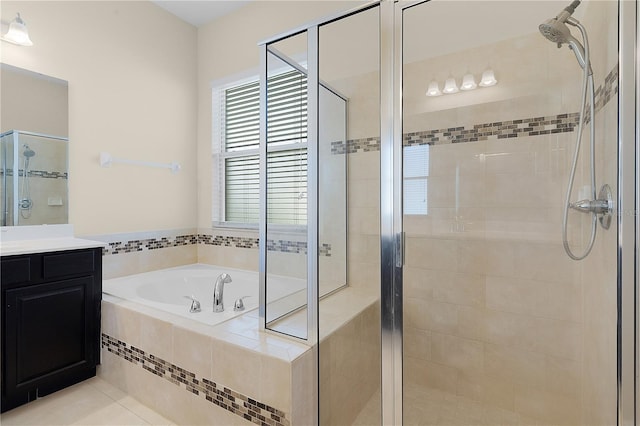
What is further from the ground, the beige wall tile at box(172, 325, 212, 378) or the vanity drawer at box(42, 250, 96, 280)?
the vanity drawer at box(42, 250, 96, 280)

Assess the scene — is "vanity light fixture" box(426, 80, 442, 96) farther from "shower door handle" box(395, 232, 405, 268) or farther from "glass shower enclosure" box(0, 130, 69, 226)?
"glass shower enclosure" box(0, 130, 69, 226)

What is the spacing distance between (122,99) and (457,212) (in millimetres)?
2670

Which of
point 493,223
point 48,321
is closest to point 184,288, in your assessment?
point 48,321

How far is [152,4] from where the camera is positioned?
281 cm

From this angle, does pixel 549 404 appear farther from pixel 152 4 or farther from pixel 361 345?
pixel 152 4

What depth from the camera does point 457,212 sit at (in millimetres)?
1796

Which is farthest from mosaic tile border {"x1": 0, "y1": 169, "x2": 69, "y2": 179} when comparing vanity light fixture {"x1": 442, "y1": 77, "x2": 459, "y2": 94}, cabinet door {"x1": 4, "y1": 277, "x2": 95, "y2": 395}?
vanity light fixture {"x1": 442, "y1": 77, "x2": 459, "y2": 94}

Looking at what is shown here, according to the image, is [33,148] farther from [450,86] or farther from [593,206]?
[593,206]

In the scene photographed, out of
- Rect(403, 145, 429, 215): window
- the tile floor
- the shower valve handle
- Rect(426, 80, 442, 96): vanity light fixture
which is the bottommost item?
the tile floor

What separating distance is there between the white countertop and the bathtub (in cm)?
39

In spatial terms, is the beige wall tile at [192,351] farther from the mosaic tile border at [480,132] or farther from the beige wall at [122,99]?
the beige wall at [122,99]

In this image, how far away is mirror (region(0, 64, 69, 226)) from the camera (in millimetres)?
2014

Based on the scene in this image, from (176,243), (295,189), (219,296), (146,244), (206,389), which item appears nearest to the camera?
(206,389)

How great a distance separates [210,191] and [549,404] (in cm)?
291
